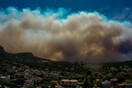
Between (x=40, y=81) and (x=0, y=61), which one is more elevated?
(x=0, y=61)

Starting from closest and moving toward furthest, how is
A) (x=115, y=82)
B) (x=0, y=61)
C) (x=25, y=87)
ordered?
(x=25, y=87) < (x=115, y=82) < (x=0, y=61)

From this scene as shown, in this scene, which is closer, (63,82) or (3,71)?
(63,82)

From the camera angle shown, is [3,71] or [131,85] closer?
[131,85]

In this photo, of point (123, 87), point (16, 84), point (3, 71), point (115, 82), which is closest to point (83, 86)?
point (123, 87)

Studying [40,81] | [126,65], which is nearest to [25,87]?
[40,81]

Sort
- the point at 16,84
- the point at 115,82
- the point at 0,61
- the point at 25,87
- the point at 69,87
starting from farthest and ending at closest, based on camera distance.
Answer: the point at 0,61, the point at 115,82, the point at 69,87, the point at 16,84, the point at 25,87

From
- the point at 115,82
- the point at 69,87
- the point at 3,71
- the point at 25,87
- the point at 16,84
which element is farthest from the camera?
the point at 3,71

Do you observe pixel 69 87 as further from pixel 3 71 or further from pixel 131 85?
pixel 3 71

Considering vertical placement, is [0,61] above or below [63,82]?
above

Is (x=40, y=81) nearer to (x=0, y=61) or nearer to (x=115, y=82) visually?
(x=115, y=82)
